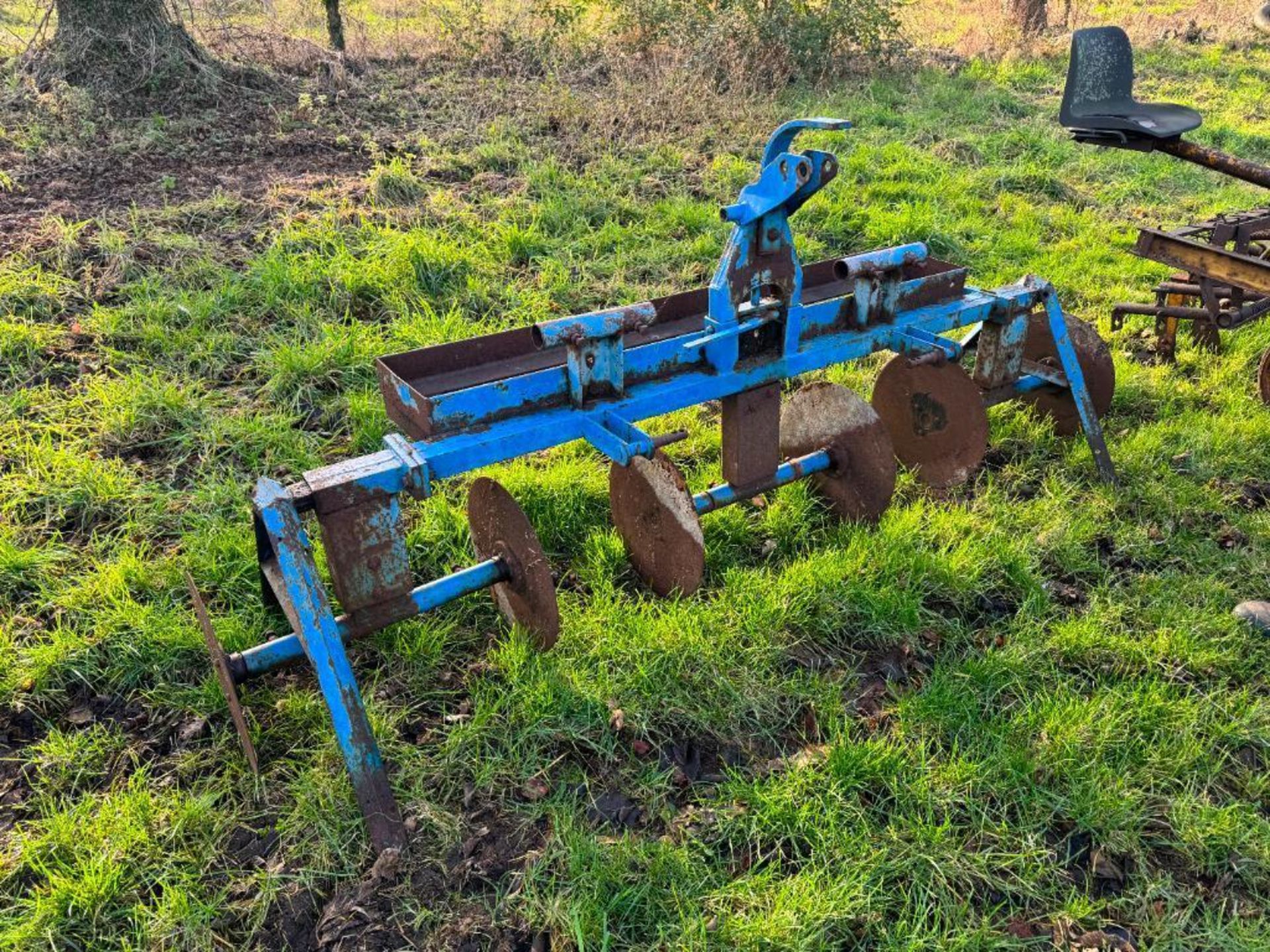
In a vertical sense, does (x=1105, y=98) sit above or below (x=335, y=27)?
below

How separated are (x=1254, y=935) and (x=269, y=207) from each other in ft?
19.2

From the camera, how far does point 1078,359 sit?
402cm

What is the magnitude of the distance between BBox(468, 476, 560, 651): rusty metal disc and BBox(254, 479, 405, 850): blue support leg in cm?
63

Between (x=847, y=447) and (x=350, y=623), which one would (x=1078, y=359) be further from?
(x=350, y=623)

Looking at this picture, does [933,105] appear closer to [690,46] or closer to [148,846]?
[690,46]

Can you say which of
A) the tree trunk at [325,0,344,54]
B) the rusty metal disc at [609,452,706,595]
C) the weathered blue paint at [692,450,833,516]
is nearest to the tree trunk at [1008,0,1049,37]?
the tree trunk at [325,0,344,54]

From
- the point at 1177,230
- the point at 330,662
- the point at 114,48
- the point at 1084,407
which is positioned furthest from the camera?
the point at 114,48

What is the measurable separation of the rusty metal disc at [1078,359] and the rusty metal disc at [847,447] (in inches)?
41.2

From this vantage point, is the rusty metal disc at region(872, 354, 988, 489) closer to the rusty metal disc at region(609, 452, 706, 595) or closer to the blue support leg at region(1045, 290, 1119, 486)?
the blue support leg at region(1045, 290, 1119, 486)

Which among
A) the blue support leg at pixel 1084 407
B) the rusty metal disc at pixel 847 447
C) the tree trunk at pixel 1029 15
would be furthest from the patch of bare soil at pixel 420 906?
the tree trunk at pixel 1029 15

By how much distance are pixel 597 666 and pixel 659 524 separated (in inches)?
20.8

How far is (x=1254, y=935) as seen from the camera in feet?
7.00

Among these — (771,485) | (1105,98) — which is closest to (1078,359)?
(1105,98)

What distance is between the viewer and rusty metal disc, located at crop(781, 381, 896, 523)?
11.2 ft
